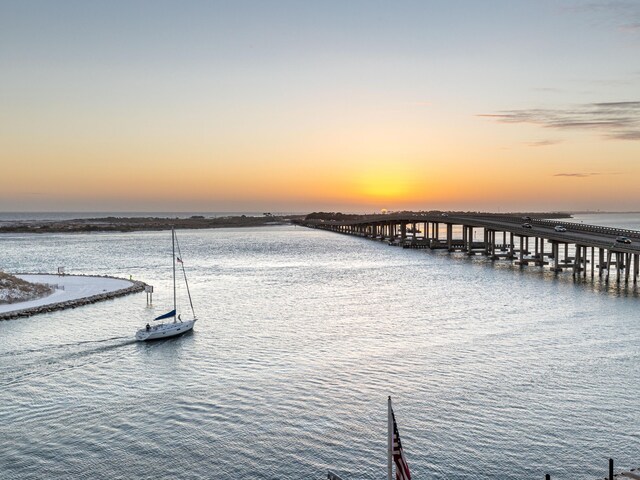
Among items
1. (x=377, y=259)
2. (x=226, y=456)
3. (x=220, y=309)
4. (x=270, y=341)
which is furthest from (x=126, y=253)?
(x=226, y=456)

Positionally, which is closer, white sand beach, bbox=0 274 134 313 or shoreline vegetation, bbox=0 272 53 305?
white sand beach, bbox=0 274 134 313

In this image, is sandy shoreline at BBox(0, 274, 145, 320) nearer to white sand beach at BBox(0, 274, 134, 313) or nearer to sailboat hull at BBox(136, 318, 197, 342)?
white sand beach at BBox(0, 274, 134, 313)

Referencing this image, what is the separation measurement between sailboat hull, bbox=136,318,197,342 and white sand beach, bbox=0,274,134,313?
1763 centimetres

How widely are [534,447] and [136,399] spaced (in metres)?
19.6

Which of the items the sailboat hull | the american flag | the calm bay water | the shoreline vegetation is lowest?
the calm bay water

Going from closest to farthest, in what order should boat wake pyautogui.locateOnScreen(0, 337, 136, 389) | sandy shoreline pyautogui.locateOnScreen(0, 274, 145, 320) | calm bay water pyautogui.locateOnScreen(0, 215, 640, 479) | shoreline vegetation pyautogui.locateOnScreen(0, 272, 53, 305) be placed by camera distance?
calm bay water pyautogui.locateOnScreen(0, 215, 640, 479) < boat wake pyautogui.locateOnScreen(0, 337, 136, 389) < sandy shoreline pyautogui.locateOnScreen(0, 274, 145, 320) < shoreline vegetation pyautogui.locateOnScreen(0, 272, 53, 305)

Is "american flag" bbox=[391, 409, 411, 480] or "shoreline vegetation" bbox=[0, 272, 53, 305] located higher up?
"american flag" bbox=[391, 409, 411, 480]

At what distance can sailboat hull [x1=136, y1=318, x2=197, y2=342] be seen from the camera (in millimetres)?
45844

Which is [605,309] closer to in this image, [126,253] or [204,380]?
[204,380]

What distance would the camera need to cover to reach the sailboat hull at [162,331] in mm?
45844

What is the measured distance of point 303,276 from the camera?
92312 mm

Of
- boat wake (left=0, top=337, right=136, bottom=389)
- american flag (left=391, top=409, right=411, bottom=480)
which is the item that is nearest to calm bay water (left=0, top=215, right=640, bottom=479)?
boat wake (left=0, top=337, right=136, bottom=389)

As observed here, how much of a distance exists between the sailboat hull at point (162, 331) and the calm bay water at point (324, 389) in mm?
767

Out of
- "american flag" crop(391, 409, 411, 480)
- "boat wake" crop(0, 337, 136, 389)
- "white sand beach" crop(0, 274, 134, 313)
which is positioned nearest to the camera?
"american flag" crop(391, 409, 411, 480)
